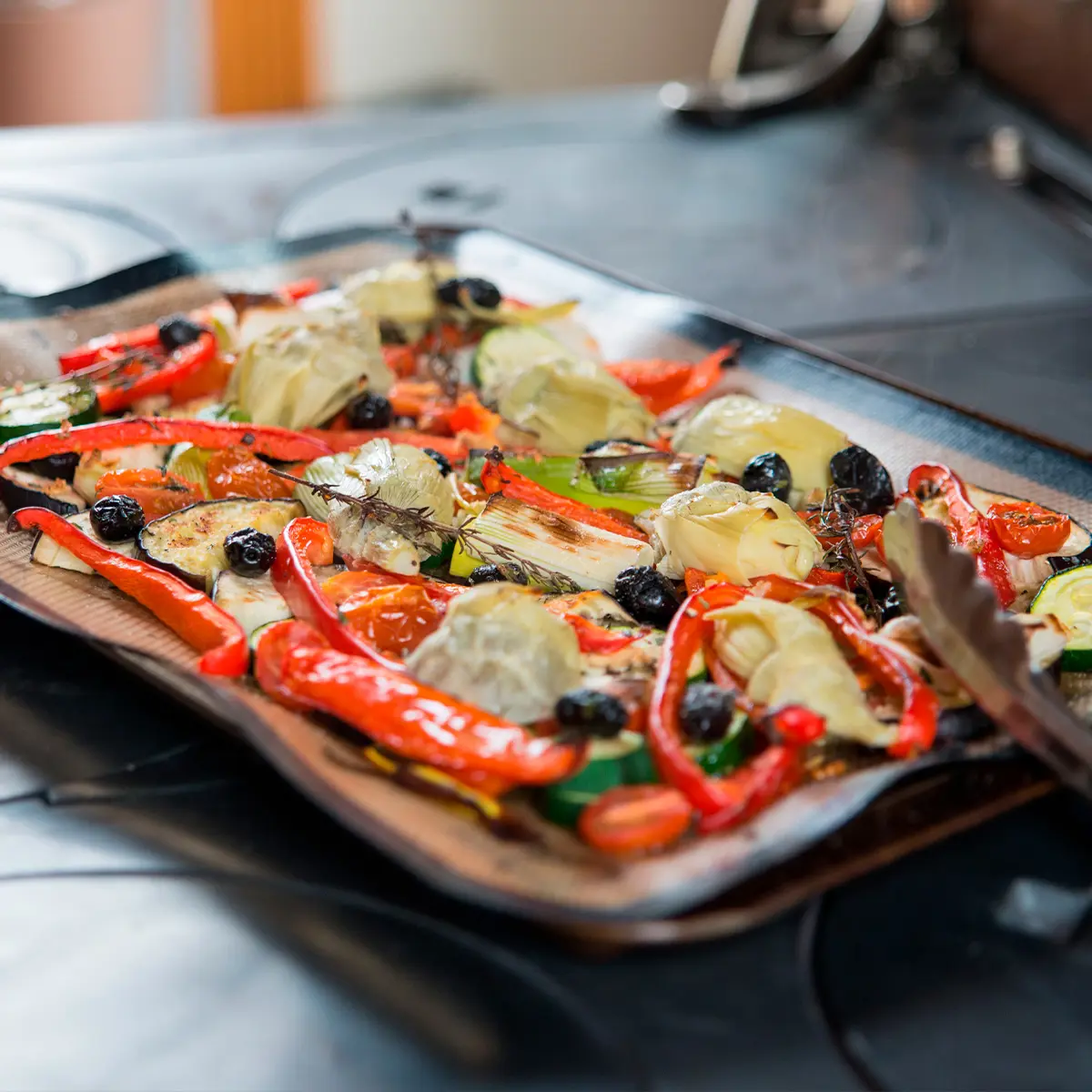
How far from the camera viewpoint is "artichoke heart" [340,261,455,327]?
8.91 ft

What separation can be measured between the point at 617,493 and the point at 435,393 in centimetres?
58

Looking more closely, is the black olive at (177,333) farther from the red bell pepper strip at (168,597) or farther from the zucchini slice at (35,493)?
the red bell pepper strip at (168,597)

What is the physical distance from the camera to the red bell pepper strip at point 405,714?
144 centimetres

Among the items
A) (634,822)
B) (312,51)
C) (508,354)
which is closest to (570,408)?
(508,354)

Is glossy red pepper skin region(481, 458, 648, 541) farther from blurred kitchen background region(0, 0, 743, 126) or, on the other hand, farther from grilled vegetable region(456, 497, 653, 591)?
blurred kitchen background region(0, 0, 743, 126)

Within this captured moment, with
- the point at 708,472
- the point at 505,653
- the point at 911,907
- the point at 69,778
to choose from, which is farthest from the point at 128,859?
the point at 708,472

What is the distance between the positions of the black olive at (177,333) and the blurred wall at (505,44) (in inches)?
188

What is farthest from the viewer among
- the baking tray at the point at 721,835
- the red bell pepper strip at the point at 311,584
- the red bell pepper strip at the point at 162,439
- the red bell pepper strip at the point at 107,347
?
the red bell pepper strip at the point at 107,347

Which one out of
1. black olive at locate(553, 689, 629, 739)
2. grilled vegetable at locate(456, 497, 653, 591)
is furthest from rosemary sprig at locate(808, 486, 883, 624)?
black olive at locate(553, 689, 629, 739)

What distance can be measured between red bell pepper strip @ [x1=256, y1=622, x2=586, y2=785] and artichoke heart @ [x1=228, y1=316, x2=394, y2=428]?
776 millimetres

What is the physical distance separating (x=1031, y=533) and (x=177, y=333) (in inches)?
59.9

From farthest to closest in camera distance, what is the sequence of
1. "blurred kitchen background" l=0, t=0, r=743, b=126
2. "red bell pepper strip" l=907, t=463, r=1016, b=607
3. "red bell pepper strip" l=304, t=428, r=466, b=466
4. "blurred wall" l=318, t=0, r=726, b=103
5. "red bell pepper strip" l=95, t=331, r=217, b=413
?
"blurred wall" l=318, t=0, r=726, b=103, "blurred kitchen background" l=0, t=0, r=743, b=126, "red bell pepper strip" l=95, t=331, r=217, b=413, "red bell pepper strip" l=304, t=428, r=466, b=466, "red bell pepper strip" l=907, t=463, r=1016, b=607

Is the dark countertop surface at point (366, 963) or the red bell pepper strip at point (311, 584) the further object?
the red bell pepper strip at point (311, 584)

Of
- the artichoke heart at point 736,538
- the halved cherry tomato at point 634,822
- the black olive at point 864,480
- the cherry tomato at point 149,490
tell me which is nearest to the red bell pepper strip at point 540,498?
the artichoke heart at point 736,538
